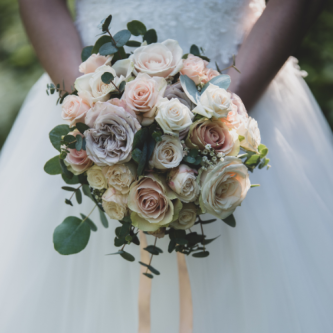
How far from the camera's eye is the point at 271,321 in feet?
2.53

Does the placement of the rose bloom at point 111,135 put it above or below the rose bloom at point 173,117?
below

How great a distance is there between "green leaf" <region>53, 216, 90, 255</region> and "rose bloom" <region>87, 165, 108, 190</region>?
0.12m

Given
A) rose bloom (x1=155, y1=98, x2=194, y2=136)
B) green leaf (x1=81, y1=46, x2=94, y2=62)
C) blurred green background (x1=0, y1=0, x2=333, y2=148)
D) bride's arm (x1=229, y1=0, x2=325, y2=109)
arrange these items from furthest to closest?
1. blurred green background (x1=0, y1=0, x2=333, y2=148)
2. bride's arm (x1=229, y1=0, x2=325, y2=109)
3. green leaf (x1=81, y1=46, x2=94, y2=62)
4. rose bloom (x1=155, y1=98, x2=194, y2=136)

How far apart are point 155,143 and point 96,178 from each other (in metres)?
0.15

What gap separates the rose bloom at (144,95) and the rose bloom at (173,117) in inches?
1.0

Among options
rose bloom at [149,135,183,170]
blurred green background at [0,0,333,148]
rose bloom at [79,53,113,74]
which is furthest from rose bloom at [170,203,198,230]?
blurred green background at [0,0,333,148]

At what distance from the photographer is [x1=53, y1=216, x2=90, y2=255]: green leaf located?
0.68 m

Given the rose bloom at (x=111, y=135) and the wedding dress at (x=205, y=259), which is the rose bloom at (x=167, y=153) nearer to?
the rose bloom at (x=111, y=135)

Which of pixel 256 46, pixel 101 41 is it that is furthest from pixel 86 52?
pixel 256 46

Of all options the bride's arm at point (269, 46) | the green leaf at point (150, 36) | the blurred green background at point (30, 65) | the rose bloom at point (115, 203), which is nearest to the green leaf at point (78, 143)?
the rose bloom at point (115, 203)

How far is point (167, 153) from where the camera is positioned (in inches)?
24.0

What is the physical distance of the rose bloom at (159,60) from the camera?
677mm

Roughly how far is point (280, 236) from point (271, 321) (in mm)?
214

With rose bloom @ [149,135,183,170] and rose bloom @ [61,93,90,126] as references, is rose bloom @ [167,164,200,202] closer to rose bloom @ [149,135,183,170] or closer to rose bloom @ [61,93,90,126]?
rose bloom @ [149,135,183,170]
